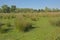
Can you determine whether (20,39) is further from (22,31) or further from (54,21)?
(54,21)

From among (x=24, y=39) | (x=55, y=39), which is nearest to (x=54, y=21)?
(x=24, y=39)

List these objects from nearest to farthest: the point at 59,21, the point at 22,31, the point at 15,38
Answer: the point at 15,38, the point at 22,31, the point at 59,21

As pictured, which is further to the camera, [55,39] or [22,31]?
[22,31]

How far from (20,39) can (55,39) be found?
2758 mm

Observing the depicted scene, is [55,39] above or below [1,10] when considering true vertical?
above

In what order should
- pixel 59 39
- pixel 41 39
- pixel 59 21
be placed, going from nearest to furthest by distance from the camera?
pixel 59 39 → pixel 41 39 → pixel 59 21

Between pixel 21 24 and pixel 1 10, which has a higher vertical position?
pixel 21 24

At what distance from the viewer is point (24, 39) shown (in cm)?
1062

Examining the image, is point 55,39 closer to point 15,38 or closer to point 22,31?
point 15,38

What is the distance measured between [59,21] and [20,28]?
457cm

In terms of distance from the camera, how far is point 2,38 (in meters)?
11.1

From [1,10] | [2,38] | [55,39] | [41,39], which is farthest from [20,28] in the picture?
[1,10]

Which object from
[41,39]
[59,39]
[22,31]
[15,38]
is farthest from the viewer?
[22,31]

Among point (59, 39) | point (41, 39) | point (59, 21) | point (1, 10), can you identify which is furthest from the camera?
point (1, 10)
